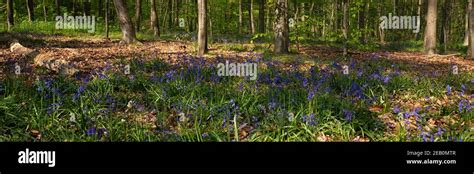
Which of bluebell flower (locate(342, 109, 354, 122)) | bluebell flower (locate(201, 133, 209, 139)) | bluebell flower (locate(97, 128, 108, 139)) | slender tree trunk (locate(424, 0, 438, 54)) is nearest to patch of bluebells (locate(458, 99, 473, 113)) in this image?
bluebell flower (locate(342, 109, 354, 122))

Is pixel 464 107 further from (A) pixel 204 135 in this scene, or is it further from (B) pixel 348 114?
(A) pixel 204 135

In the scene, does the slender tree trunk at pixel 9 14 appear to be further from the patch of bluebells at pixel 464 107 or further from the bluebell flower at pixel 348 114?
the patch of bluebells at pixel 464 107

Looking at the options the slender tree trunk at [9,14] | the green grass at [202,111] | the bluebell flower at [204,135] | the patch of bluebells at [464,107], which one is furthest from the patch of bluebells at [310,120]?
the slender tree trunk at [9,14]

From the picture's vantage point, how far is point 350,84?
814 centimetres

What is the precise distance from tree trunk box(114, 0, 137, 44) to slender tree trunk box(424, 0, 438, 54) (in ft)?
43.4

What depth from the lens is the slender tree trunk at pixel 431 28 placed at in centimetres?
1783

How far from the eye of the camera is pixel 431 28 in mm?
18078

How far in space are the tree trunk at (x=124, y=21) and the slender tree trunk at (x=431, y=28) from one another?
13.2 meters

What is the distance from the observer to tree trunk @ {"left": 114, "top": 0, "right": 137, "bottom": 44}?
54.1 ft

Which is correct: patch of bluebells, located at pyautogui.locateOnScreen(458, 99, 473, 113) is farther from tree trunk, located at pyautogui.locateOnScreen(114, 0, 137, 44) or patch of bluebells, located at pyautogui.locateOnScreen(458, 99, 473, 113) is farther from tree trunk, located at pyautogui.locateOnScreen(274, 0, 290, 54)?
tree trunk, located at pyautogui.locateOnScreen(114, 0, 137, 44)

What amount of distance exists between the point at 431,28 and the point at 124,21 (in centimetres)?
1368

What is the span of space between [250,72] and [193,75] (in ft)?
4.73
